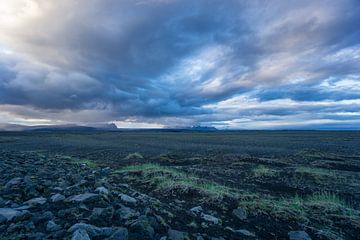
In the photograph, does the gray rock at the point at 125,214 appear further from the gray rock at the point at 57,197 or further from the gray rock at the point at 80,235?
the gray rock at the point at 57,197

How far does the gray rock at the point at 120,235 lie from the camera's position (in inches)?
134

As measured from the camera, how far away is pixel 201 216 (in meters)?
5.27

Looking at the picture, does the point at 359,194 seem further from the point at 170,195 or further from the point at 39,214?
the point at 39,214

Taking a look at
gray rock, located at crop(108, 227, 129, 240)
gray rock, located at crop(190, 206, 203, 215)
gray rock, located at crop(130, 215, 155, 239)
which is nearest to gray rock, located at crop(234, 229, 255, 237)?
gray rock, located at crop(190, 206, 203, 215)

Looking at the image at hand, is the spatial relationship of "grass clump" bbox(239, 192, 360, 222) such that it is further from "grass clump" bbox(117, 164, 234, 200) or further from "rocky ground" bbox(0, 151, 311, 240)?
"grass clump" bbox(117, 164, 234, 200)

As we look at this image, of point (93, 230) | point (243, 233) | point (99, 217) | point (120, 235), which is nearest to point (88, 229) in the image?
point (93, 230)

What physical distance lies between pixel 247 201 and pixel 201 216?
67.9 inches

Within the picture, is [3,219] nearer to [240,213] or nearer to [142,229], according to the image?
[142,229]

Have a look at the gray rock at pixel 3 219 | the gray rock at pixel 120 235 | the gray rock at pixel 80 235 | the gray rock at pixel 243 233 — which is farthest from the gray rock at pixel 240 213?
the gray rock at pixel 3 219

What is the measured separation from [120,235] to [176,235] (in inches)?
37.0

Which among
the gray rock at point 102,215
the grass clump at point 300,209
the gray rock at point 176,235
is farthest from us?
the grass clump at point 300,209

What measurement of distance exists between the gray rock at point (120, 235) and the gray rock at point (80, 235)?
1.02 ft

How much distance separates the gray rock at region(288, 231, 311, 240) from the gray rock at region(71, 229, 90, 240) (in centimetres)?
356

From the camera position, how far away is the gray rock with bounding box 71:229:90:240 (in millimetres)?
3150
